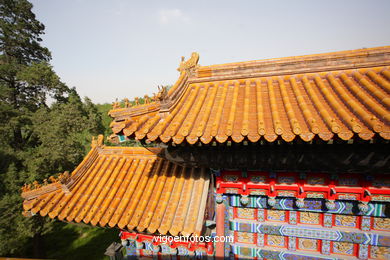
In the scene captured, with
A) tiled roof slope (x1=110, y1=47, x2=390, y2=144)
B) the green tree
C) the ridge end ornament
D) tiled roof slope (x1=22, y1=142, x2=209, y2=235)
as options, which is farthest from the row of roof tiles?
the green tree

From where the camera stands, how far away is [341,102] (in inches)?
111

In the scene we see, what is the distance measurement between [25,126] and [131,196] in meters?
14.5

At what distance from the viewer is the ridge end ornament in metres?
4.30

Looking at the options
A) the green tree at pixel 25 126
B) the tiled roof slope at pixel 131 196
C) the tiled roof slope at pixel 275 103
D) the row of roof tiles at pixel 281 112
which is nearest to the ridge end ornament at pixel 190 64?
the tiled roof slope at pixel 275 103

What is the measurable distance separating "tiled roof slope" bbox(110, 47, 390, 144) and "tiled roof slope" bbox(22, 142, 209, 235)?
130 centimetres

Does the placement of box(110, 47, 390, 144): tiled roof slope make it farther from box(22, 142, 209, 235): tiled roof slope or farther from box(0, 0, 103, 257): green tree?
box(0, 0, 103, 257): green tree

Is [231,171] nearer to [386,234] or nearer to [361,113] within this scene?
[361,113]

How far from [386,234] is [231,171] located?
2971 mm

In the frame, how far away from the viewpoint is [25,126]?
13.1 metres

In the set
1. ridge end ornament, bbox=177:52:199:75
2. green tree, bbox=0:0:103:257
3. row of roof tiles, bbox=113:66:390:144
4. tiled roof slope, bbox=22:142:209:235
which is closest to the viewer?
row of roof tiles, bbox=113:66:390:144

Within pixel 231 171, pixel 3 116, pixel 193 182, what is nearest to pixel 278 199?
pixel 231 171

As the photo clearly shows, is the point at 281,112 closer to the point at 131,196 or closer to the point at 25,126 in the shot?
the point at 131,196

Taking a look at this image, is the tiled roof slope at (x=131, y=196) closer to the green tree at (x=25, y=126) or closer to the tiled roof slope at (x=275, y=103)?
the tiled roof slope at (x=275, y=103)

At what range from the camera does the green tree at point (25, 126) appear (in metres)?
9.99
